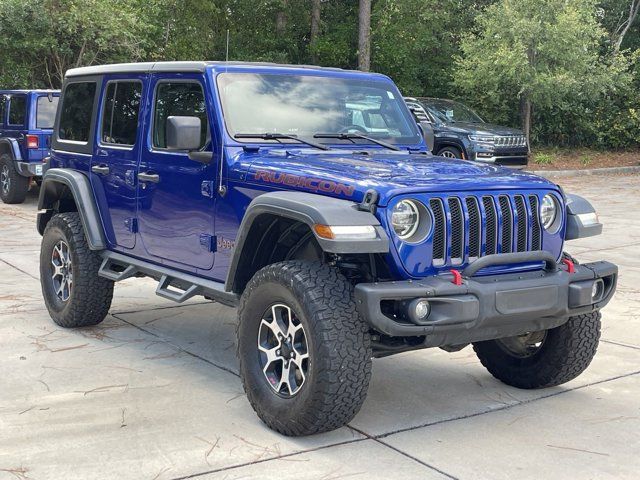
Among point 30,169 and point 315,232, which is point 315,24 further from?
point 315,232

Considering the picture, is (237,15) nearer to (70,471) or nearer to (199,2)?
(199,2)

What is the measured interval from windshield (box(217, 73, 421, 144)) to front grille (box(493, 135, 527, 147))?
13.0 m

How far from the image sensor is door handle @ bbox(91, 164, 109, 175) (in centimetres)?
610

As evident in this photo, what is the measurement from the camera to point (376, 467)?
3998 millimetres

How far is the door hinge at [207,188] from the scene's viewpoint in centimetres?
511

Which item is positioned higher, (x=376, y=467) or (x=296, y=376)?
(x=296, y=376)

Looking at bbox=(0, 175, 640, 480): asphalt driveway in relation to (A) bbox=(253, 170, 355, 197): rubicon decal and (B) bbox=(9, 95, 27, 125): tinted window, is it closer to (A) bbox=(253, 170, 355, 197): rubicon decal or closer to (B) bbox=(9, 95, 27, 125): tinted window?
(A) bbox=(253, 170, 355, 197): rubicon decal

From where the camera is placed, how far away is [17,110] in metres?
14.8

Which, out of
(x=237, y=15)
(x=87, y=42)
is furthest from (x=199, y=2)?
(x=87, y=42)

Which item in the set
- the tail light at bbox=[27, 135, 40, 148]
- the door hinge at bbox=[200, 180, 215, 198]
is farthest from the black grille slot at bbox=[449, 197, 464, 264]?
the tail light at bbox=[27, 135, 40, 148]

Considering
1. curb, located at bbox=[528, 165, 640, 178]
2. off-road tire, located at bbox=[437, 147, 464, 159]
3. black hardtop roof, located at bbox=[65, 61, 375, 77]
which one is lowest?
curb, located at bbox=[528, 165, 640, 178]

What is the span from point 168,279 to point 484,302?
2.25 metres

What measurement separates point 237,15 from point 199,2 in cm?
185

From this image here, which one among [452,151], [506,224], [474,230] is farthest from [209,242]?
[452,151]
